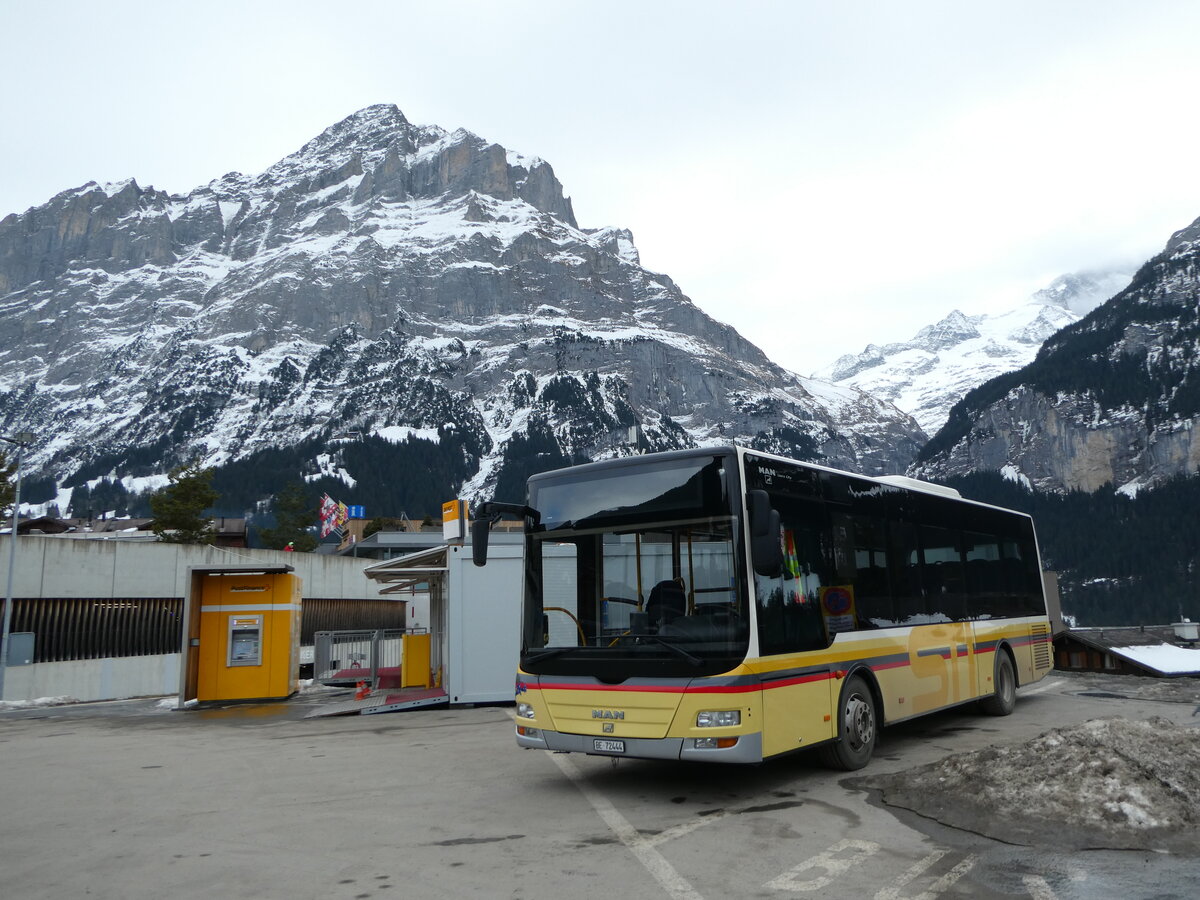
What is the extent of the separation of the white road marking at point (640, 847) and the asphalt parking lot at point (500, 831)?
0.07ft

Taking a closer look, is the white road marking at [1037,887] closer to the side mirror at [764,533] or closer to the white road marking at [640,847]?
the white road marking at [640,847]

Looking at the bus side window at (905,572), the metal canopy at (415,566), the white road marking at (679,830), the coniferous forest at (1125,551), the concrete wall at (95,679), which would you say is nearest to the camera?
the white road marking at (679,830)

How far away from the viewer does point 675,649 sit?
7352 millimetres

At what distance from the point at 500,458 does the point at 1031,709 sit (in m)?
168

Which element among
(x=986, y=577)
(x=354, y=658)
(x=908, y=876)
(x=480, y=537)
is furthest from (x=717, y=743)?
(x=354, y=658)

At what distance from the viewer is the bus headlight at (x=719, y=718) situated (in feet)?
23.3

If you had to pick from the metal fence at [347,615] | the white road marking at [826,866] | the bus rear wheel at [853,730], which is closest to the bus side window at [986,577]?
the bus rear wheel at [853,730]

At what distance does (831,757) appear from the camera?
27.8 ft

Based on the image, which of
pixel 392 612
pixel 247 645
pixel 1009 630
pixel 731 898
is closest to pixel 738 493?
pixel 731 898

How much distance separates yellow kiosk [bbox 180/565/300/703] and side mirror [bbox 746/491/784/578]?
575 inches

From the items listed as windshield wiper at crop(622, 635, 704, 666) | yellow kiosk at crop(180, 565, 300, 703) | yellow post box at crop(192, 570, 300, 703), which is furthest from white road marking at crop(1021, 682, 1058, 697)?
yellow post box at crop(192, 570, 300, 703)

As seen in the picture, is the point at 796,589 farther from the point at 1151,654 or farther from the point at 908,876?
the point at 1151,654

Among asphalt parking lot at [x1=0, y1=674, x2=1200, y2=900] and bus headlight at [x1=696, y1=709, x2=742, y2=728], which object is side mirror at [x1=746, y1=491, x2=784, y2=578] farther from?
asphalt parking lot at [x1=0, y1=674, x2=1200, y2=900]

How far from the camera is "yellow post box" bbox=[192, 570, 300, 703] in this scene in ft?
64.5
